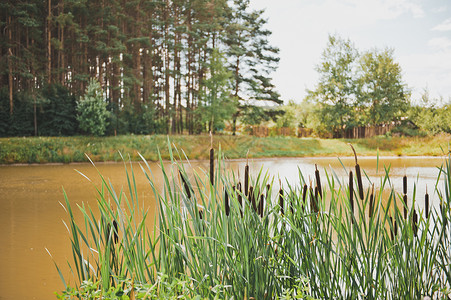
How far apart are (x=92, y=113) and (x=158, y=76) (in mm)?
13529

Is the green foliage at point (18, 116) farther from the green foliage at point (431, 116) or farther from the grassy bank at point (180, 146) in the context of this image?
the green foliage at point (431, 116)

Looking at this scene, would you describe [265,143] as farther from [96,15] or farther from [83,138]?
[96,15]

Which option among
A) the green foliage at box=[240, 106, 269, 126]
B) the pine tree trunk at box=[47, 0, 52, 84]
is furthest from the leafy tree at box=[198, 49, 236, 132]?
the pine tree trunk at box=[47, 0, 52, 84]

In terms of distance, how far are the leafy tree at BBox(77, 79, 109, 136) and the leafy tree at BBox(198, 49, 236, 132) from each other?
7.49 metres

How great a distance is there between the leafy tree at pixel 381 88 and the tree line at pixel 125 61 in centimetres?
822

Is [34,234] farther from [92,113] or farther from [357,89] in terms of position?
[357,89]

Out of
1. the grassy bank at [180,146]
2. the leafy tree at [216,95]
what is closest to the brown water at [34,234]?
the grassy bank at [180,146]

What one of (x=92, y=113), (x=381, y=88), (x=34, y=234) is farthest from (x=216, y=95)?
(x=34, y=234)

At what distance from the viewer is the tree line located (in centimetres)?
2119

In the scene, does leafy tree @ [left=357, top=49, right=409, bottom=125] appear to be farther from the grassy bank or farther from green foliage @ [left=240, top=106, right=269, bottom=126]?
green foliage @ [left=240, top=106, right=269, bottom=126]

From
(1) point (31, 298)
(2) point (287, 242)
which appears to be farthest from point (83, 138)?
(2) point (287, 242)

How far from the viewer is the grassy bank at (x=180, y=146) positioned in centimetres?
1720

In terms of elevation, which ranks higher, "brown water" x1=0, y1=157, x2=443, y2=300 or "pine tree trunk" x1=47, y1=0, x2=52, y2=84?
"pine tree trunk" x1=47, y1=0, x2=52, y2=84

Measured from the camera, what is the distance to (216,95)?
25.5 m
